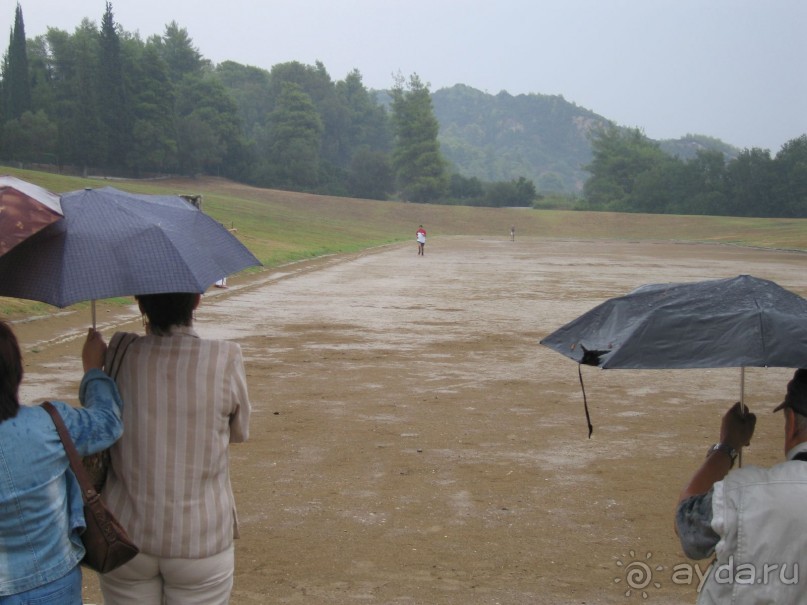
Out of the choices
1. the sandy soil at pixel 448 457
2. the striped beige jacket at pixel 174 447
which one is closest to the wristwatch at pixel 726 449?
the striped beige jacket at pixel 174 447

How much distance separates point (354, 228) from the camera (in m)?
75.9

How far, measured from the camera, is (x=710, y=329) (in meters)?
2.94

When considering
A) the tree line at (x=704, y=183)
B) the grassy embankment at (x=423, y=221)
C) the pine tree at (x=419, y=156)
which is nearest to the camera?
the grassy embankment at (x=423, y=221)

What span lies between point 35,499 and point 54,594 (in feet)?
0.99

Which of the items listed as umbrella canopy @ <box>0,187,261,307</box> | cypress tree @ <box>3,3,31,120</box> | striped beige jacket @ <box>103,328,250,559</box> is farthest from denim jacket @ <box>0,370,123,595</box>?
cypress tree @ <box>3,3,31,120</box>

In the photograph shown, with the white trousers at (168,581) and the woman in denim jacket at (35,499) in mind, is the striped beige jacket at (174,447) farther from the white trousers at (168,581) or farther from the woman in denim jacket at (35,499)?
the woman in denim jacket at (35,499)

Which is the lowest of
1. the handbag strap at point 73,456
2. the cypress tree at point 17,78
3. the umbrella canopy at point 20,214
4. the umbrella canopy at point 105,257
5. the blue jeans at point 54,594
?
the blue jeans at point 54,594

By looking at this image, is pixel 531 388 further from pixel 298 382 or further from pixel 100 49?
pixel 100 49

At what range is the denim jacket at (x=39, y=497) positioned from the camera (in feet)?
9.05

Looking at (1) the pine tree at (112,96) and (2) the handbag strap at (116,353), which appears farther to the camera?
(1) the pine tree at (112,96)

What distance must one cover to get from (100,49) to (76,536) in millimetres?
87068

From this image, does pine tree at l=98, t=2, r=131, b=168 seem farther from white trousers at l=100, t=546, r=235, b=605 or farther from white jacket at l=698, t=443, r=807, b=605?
white jacket at l=698, t=443, r=807, b=605

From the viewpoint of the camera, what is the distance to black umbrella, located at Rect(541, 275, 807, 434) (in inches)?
111

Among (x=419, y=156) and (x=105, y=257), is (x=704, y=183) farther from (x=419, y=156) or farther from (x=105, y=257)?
(x=105, y=257)
